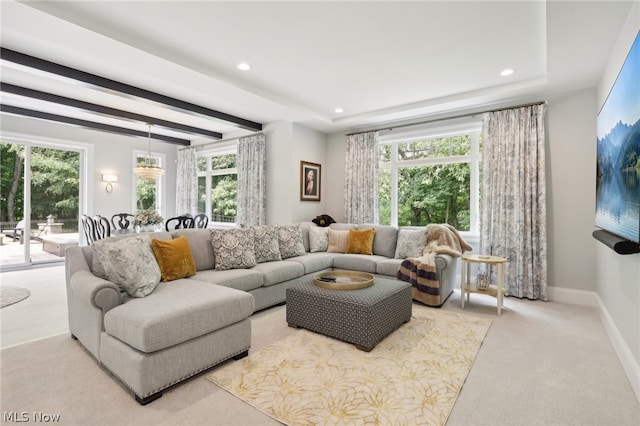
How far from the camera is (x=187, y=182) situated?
7.59 m

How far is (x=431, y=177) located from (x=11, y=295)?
20.1ft

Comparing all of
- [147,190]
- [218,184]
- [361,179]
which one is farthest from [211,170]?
[361,179]

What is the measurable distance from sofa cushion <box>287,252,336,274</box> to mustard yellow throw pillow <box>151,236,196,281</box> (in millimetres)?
1433

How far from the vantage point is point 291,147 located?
221 inches

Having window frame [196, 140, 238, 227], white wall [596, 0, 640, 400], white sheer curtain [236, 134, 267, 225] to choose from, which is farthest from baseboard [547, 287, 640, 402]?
window frame [196, 140, 238, 227]

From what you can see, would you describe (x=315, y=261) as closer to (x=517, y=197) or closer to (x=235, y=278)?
(x=235, y=278)

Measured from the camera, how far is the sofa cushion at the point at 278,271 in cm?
357

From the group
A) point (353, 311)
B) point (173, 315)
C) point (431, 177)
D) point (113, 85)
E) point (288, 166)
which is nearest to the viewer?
point (173, 315)

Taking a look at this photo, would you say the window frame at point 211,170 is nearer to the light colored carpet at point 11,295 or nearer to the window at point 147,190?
the window at point 147,190

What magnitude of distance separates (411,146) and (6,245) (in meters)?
7.30

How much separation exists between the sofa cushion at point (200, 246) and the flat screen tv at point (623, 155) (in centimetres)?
352

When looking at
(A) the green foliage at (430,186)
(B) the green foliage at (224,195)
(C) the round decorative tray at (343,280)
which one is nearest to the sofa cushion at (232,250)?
(C) the round decorative tray at (343,280)

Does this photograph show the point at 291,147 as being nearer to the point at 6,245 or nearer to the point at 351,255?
the point at 351,255

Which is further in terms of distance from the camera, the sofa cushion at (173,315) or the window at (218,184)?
the window at (218,184)
